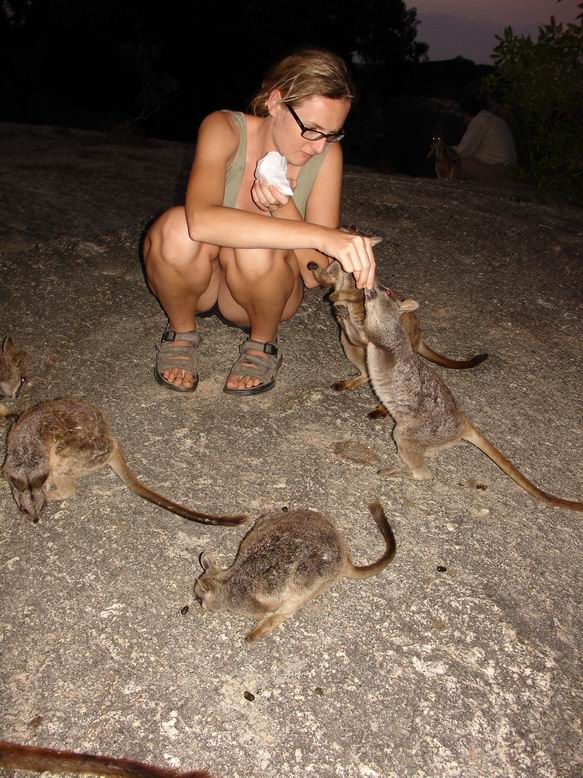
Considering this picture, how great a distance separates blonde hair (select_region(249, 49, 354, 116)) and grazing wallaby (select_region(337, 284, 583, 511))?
1001 mm

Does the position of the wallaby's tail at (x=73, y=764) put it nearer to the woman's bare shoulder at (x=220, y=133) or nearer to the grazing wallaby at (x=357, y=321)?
the grazing wallaby at (x=357, y=321)

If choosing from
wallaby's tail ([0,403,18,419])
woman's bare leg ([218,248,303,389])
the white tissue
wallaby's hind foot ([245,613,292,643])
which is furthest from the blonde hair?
wallaby's hind foot ([245,613,292,643])

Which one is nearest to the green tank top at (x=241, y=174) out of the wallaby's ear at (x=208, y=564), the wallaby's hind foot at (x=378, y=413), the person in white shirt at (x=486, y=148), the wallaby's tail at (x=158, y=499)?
the wallaby's hind foot at (x=378, y=413)

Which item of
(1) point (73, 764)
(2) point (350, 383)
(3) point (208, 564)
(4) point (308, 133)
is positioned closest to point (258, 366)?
(2) point (350, 383)

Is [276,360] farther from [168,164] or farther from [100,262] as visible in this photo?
[168,164]

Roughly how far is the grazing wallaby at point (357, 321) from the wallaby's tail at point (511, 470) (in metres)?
0.55

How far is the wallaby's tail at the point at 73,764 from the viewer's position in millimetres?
1870

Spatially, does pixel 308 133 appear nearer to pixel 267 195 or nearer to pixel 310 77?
pixel 310 77

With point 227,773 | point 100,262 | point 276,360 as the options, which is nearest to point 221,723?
point 227,773

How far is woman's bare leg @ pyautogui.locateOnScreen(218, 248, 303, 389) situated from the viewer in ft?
10.7

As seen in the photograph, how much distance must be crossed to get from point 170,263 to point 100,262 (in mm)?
1747

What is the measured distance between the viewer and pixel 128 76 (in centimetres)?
2116

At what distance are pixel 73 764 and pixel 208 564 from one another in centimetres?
78

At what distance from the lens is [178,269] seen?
10.8 ft
